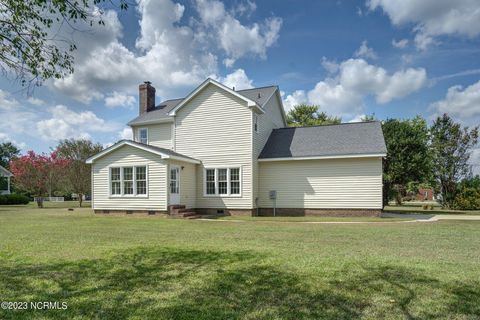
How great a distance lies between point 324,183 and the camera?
17609mm

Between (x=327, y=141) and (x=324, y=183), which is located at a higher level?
(x=327, y=141)

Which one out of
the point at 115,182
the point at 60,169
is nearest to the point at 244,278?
the point at 115,182

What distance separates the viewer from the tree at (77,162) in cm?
2806

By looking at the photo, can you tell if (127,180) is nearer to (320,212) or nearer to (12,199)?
(320,212)

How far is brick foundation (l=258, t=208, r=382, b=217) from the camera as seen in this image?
55.4 feet

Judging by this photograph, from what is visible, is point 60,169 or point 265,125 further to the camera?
point 60,169

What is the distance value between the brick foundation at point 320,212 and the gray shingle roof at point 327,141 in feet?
10.3

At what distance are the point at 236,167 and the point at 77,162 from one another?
17917 millimetres

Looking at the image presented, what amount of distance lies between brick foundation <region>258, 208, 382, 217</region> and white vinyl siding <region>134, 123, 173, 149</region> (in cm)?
766

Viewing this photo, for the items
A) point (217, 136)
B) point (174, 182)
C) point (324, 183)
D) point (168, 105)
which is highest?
point (168, 105)

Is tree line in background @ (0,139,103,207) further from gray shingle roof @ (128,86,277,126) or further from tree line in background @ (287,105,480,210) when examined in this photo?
tree line in background @ (287,105,480,210)

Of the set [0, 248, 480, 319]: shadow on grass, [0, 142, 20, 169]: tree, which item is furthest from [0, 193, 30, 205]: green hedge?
[0, 142, 20, 169]: tree

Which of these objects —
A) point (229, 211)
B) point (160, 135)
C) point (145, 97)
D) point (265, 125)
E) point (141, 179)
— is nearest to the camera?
point (141, 179)

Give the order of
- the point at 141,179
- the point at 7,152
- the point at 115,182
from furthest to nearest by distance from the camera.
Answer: the point at 7,152, the point at 115,182, the point at 141,179
